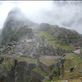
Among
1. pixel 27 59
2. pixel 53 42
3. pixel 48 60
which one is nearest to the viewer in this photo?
pixel 48 60

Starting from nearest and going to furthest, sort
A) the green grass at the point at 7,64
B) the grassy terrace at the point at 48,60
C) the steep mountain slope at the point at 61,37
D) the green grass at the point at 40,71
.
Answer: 1. the green grass at the point at 40,71
2. the grassy terrace at the point at 48,60
3. the green grass at the point at 7,64
4. the steep mountain slope at the point at 61,37

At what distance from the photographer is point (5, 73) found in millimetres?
35469

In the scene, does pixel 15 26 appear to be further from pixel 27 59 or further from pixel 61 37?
pixel 27 59

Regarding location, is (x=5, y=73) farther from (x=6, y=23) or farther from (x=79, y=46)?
(x=6, y=23)

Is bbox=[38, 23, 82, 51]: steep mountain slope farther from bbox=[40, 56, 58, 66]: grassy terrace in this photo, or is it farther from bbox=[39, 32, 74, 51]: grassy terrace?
bbox=[40, 56, 58, 66]: grassy terrace

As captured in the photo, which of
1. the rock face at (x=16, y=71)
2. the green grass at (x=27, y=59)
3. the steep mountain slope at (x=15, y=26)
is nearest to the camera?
the rock face at (x=16, y=71)

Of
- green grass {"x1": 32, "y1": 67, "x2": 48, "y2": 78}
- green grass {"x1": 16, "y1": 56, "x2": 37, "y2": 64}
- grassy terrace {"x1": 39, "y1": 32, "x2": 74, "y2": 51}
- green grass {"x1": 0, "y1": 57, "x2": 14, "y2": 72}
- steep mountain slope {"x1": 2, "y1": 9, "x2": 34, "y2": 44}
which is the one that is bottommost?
→ green grass {"x1": 32, "y1": 67, "x2": 48, "y2": 78}

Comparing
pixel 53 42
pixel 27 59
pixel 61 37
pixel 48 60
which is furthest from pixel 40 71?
pixel 61 37

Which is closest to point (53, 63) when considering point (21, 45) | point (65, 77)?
point (65, 77)

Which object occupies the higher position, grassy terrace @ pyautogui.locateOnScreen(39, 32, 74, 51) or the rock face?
grassy terrace @ pyautogui.locateOnScreen(39, 32, 74, 51)

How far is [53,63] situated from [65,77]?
3.50m

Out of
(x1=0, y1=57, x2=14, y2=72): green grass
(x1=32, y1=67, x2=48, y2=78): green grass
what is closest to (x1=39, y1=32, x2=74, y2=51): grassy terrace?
(x1=0, y1=57, x2=14, y2=72): green grass

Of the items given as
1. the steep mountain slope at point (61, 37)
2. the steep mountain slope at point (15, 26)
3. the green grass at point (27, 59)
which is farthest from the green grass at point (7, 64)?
the steep mountain slope at point (15, 26)

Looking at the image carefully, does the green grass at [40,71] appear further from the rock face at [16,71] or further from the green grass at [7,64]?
the green grass at [7,64]
